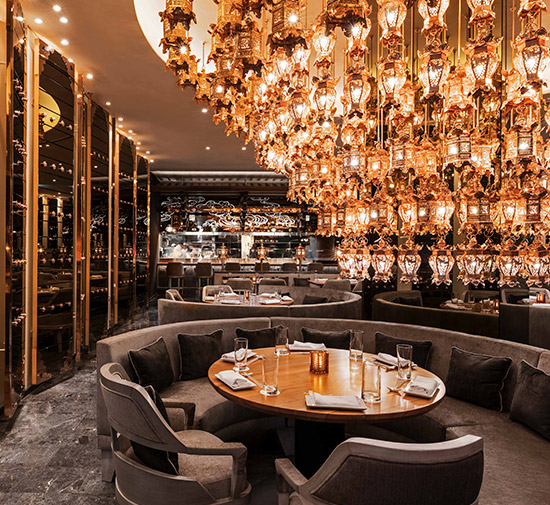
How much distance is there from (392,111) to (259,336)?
2.26 meters

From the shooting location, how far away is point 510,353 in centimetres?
305

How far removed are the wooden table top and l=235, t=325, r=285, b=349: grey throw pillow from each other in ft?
2.62

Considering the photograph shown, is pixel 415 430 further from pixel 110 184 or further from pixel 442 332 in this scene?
pixel 110 184

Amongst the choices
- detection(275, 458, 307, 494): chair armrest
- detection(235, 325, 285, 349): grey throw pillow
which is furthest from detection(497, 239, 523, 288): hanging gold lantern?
detection(275, 458, 307, 494): chair armrest

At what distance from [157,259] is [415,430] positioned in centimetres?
1086

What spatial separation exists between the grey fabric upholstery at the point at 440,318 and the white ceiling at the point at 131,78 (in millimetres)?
3943

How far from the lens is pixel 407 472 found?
52.2 inches

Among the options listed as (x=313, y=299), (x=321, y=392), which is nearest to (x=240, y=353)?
(x=321, y=392)

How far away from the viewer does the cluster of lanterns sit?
2.16m

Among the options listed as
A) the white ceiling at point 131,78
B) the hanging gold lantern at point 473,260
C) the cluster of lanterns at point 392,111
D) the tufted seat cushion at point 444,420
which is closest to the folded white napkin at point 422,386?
the tufted seat cushion at point 444,420

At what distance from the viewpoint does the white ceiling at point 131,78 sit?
4.05 m

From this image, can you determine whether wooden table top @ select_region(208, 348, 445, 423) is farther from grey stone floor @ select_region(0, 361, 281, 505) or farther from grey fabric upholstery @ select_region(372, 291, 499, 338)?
grey fabric upholstery @ select_region(372, 291, 499, 338)

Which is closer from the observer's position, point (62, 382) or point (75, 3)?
point (75, 3)

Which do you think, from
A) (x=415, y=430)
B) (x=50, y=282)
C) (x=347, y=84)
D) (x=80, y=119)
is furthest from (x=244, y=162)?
(x=415, y=430)
